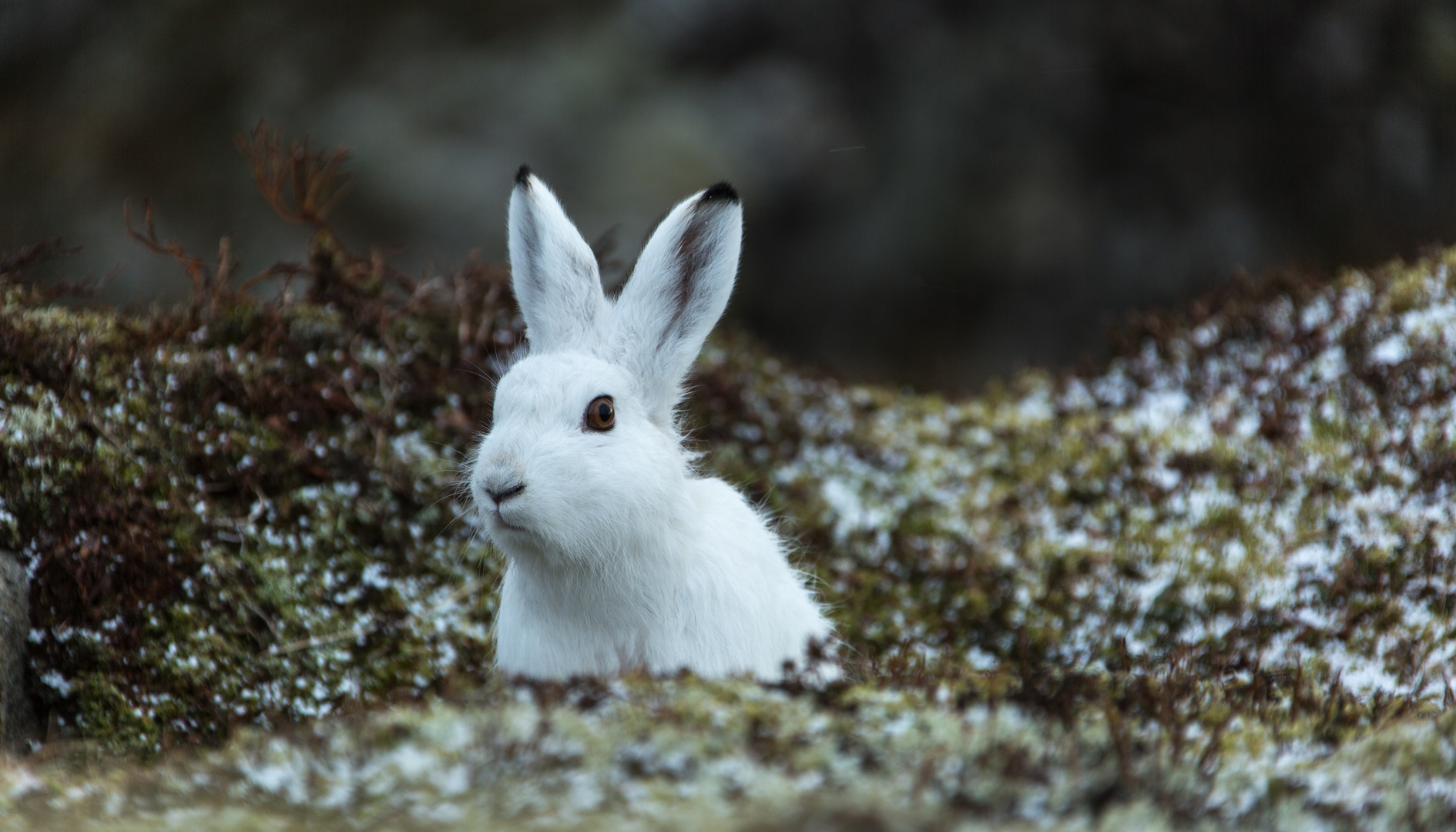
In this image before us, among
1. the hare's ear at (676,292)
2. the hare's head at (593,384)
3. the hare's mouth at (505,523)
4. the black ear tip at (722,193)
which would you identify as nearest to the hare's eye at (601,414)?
the hare's head at (593,384)

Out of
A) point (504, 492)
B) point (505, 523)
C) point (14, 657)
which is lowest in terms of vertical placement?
point (14, 657)

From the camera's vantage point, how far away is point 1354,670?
636 centimetres

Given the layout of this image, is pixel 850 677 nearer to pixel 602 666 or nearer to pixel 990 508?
pixel 602 666

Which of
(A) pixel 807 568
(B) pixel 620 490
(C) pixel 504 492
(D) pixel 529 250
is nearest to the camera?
(C) pixel 504 492

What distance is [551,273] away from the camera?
6.39 m

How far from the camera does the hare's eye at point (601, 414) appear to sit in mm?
5754

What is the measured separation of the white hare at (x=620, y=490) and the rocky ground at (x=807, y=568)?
32.8 inches

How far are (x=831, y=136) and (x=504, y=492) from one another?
35.8 feet

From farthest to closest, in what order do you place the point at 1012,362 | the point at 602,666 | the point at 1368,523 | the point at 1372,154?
the point at 1012,362 < the point at 1372,154 < the point at 1368,523 < the point at 602,666

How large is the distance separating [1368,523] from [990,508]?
103 inches

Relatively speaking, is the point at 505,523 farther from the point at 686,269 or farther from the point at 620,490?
the point at 686,269

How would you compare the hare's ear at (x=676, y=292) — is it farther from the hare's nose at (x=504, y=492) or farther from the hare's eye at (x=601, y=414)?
the hare's nose at (x=504, y=492)

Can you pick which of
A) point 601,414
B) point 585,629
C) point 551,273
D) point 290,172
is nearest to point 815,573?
point 585,629

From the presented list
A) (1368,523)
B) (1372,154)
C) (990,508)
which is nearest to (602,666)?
(990,508)
